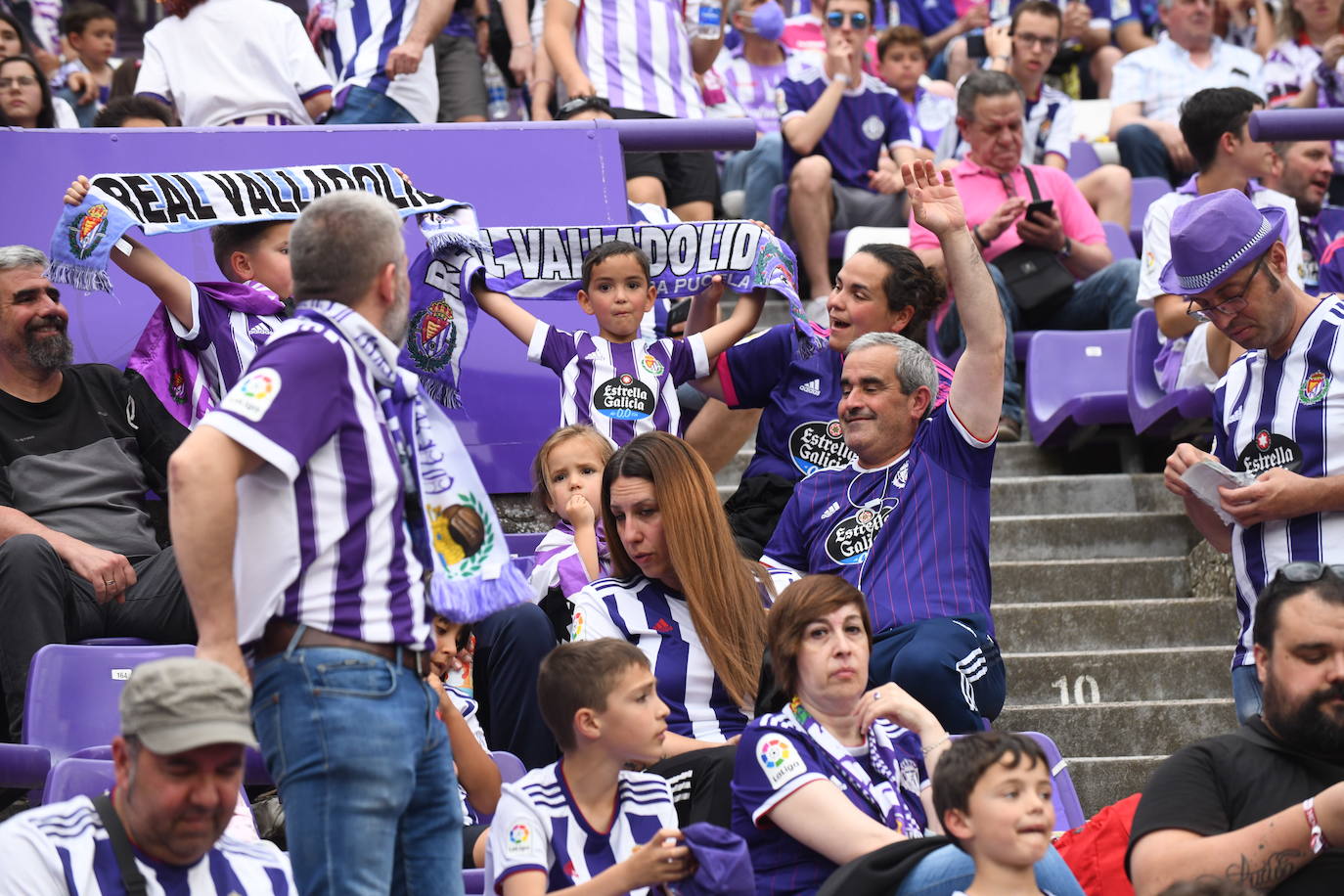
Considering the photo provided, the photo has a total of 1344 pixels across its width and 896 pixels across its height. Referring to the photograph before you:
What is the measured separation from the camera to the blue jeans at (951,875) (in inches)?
125

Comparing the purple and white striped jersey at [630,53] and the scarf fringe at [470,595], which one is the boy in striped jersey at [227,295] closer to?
the scarf fringe at [470,595]

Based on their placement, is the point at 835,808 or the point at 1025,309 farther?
the point at 1025,309

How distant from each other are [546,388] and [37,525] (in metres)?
1.91

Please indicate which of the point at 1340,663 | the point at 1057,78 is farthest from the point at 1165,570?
the point at 1057,78

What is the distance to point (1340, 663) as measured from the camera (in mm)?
3322

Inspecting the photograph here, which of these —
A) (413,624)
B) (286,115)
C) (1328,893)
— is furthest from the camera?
(286,115)

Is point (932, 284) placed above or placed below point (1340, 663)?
above

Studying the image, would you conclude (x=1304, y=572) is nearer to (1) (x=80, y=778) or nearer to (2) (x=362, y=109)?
(1) (x=80, y=778)

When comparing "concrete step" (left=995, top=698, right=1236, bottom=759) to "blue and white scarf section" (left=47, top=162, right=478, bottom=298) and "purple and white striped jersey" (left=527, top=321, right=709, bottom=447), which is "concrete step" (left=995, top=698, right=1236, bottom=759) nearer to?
"purple and white striped jersey" (left=527, top=321, right=709, bottom=447)

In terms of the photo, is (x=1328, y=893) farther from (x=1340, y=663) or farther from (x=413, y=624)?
(x=413, y=624)

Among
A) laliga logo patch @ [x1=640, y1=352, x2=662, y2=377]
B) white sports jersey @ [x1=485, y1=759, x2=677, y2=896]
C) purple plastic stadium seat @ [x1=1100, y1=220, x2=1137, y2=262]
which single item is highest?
purple plastic stadium seat @ [x1=1100, y1=220, x2=1137, y2=262]

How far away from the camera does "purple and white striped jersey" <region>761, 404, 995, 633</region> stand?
14.0 ft

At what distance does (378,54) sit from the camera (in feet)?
22.6

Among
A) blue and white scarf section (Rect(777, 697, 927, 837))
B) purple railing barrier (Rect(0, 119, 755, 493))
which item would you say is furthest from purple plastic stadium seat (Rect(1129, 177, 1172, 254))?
blue and white scarf section (Rect(777, 697, 927, 837))
